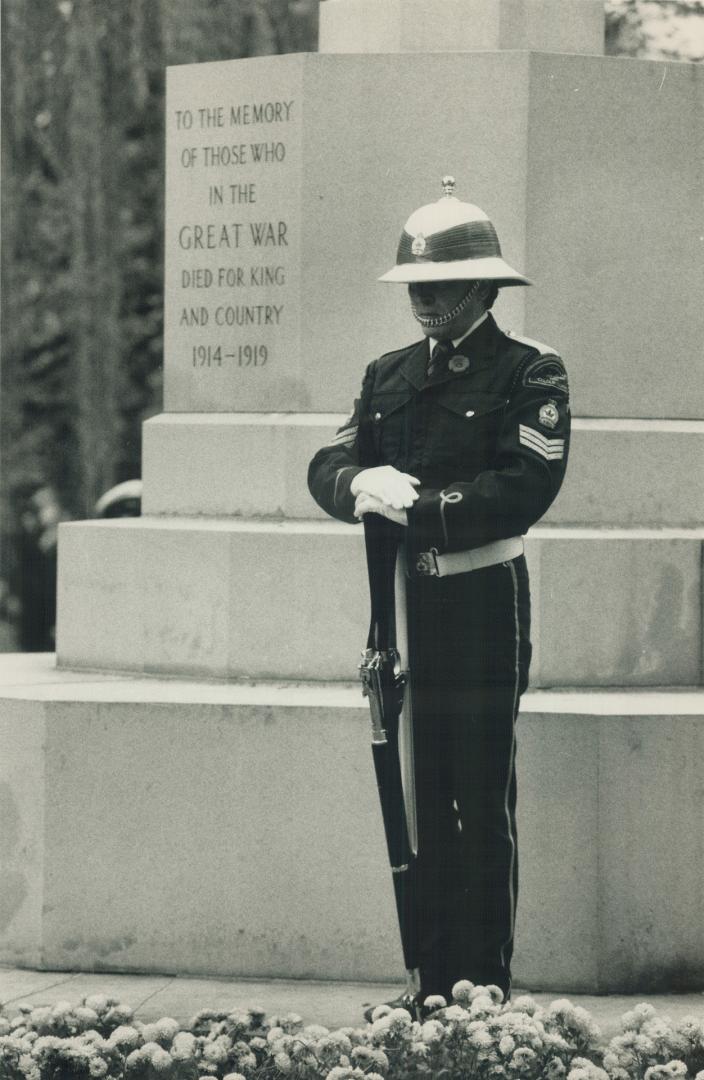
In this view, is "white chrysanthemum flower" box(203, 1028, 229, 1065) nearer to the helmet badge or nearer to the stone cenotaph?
the stone cenotaph

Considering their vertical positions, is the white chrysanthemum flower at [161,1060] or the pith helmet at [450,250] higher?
the pith helmet at [450,250]

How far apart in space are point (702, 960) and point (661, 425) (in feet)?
5.03

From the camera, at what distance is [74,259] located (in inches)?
555

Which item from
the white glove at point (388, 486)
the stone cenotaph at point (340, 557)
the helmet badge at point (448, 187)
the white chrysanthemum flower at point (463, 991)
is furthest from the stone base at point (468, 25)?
the white chrysanthemum flower at point (463, 991)

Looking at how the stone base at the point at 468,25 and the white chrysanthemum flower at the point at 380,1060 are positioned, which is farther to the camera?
the stone base at the point at 468,25

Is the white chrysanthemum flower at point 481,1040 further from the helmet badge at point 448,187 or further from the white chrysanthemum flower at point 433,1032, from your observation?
the helmet badge at point 448,187

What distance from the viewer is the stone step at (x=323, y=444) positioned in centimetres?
657

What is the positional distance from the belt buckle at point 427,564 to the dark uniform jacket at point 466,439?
0.03 m

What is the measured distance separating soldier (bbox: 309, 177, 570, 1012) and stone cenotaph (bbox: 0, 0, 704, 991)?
59 cm

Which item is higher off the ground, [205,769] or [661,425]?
[661,425]

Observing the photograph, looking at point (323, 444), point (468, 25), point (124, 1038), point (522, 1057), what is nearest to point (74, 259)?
point (468, 25)

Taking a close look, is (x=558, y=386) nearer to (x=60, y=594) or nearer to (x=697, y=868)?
(x=697, y=868)

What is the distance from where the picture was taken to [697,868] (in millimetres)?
6055

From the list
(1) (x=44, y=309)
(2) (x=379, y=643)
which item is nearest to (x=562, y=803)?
(2) (x=379, y=643)
